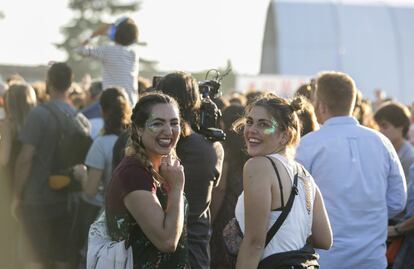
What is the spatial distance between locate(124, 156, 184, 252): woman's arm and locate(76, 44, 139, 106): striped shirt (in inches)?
198

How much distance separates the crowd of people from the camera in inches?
229

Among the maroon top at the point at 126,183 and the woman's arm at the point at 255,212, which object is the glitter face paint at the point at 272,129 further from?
the maroon top at the point at 126,183

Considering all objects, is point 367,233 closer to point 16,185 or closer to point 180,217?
point 180,217

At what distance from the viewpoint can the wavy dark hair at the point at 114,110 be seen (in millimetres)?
9195

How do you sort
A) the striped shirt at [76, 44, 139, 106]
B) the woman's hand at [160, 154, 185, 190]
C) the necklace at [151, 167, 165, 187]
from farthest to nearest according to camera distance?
the striped shirt at [76, 44, 139, 106], the necklace at [151, 167, 165, 187], the woman's hand at [160, 154, 185, 190]

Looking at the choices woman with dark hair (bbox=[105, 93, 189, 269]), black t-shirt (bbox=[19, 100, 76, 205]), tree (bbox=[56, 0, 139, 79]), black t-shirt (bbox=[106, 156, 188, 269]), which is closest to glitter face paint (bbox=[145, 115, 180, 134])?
woman with dark hair (bbox=[105, 93, 189, 269])

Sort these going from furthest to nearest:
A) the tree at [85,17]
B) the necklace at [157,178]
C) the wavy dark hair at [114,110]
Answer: the tree at [85,17], the wavy dark hair at [114,110], the necklace at [157,178]

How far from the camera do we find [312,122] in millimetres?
8141

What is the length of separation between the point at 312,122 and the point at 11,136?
126 inches

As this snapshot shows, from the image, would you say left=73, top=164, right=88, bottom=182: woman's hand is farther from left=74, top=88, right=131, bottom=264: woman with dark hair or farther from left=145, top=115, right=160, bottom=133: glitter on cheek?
left=145, top=115, right=160, bottom=133: glitter on cheek

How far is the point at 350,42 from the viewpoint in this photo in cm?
4294

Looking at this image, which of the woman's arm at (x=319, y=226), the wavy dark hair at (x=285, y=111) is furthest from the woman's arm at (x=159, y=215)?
the woman's arm at (x=319, y=226)

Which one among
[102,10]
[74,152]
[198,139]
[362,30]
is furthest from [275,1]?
[198,139]

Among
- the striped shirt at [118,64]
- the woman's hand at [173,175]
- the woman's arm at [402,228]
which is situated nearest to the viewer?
the woman's hand at [173,175]
